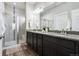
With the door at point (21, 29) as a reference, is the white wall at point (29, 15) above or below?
above

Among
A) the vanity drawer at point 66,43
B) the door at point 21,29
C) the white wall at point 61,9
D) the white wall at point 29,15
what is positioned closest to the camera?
the vanity drawer at point 66,43

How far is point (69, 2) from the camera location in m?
2.41

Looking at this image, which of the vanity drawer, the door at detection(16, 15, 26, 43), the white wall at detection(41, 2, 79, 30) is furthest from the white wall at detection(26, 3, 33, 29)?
the vanity drawer

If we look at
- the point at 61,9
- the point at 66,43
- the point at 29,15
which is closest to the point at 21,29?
the point at 29,15

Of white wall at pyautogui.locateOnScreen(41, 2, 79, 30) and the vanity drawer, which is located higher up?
white wall at pyautogui.locateOnScreen(41, 2, 79, 30)

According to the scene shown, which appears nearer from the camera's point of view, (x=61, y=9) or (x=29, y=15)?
(x=61, y=9)

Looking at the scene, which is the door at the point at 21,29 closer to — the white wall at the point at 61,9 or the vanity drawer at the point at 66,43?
the white wall at the point at 61,9

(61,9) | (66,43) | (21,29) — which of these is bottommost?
(66,43)

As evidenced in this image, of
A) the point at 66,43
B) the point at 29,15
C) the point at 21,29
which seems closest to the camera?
the point at 66,43

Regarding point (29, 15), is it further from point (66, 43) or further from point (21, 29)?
point (66, 43)

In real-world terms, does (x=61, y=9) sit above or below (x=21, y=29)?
above

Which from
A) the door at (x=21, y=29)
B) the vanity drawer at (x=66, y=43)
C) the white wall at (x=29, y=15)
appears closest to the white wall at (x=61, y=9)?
the vanity drawer at (x=66, y=43)

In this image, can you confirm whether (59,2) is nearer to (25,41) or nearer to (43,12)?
(43,12)

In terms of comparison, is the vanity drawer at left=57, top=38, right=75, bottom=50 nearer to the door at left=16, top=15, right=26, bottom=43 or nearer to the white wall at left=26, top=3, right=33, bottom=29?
the door at left=16, top=15, right=26, bottom=43
